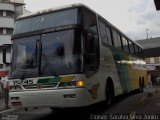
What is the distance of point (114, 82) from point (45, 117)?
343 cm

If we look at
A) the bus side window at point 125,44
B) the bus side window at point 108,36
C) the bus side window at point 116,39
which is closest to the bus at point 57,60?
the bus side window at point 108,36

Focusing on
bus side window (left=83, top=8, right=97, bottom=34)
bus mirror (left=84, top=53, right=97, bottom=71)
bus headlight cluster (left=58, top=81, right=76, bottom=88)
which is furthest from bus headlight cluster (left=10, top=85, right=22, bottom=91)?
bus side window (left=83, top=8, right=97, bottom=34)

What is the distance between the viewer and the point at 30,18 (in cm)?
1070

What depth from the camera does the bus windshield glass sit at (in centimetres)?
1002

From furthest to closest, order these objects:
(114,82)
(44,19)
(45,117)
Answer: (114,82) < (45,117) < (44,19)

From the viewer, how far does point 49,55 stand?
9766 mm

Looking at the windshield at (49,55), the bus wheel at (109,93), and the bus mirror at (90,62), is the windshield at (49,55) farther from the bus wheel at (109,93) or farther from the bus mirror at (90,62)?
the bus wheel at (109,93)

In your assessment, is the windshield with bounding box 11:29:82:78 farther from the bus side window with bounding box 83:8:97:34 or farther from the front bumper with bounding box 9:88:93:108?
the bus side window with bounding box 83:8:97:34

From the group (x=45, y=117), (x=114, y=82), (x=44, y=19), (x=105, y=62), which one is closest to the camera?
(x=44, y=19)

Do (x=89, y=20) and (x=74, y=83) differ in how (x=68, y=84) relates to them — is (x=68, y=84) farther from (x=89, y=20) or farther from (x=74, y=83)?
(x=89, y=20)

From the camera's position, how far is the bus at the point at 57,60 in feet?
30.9

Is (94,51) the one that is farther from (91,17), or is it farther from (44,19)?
(44,19)

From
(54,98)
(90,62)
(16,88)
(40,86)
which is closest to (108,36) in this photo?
(90,62)

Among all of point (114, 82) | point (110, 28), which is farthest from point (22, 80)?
point (110, 28)
